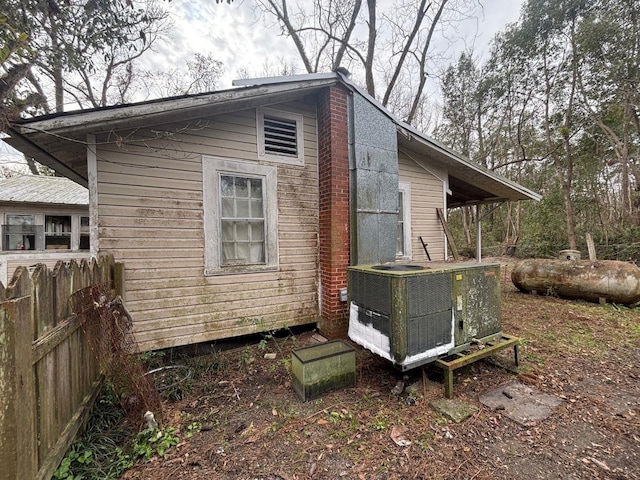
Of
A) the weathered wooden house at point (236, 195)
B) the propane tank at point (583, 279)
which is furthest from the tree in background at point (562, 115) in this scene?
the weathered wooden house at point (236, 195)

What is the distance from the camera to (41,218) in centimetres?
904

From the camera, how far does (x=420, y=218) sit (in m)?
6.68

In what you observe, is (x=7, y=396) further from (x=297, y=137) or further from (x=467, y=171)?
(x=467, y=171)

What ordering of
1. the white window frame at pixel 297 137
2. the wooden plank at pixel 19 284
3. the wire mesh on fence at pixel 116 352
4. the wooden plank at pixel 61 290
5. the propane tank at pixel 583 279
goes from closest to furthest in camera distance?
the wooden plank at pixel 19 284 → the wooden plank at pixel 61 290 → the wire mesh on fence at pixel 116 352 → the white window frame at pixel 297 137 → the propane tank at pixel 583 279

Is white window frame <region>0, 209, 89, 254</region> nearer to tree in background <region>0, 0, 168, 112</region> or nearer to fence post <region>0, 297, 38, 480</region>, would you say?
tree in background <region>0, 0, 168, 112</region>

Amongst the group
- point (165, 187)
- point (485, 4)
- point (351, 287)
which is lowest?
point (351, 287)

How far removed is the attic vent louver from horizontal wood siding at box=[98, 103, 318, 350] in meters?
0.24

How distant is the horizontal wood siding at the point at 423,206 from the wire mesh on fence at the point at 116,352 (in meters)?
5.55

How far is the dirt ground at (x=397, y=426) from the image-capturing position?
6.70ft

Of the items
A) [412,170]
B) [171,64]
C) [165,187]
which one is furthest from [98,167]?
[171,64]

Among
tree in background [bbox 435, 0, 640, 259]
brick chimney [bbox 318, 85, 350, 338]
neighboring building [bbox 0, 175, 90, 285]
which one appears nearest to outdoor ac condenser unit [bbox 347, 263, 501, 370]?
brick chimney [bbox 318, 85, 350, 338]

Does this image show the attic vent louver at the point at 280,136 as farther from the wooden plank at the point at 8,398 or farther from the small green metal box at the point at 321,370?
the wooden plank at the point at 8,398

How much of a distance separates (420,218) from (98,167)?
247 inches

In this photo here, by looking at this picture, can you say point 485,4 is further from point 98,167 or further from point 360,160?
point 98,167
